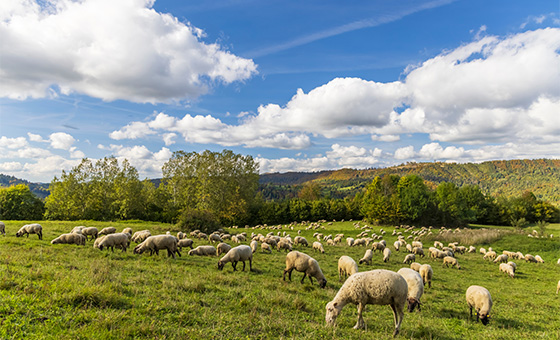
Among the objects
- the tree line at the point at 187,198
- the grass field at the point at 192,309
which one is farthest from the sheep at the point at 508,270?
the tree line at the point at 187,198

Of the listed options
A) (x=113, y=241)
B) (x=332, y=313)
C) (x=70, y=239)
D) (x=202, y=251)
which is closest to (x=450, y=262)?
(x=202, y=251)

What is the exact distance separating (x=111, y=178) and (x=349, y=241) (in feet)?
192

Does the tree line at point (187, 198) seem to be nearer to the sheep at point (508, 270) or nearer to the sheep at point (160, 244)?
the sheep at point (160, 244)

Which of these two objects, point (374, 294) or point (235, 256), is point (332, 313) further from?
point (235, 256)

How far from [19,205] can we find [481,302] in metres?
86.7

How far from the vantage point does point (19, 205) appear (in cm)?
6297

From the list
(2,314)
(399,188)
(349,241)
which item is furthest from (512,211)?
(2,314)

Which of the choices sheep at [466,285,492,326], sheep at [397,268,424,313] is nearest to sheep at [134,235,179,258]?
sheep at [397,268,424,313]

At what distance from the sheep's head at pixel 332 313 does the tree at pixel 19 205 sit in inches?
3221

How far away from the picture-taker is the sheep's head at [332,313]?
8084mm

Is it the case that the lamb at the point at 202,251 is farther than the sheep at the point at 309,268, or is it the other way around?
the lamb at the point at 202,251

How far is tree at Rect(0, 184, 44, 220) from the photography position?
6159 centimetres

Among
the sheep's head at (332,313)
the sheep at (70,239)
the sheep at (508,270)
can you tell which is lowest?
the sheep at (508,270)

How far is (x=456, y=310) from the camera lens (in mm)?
11828
